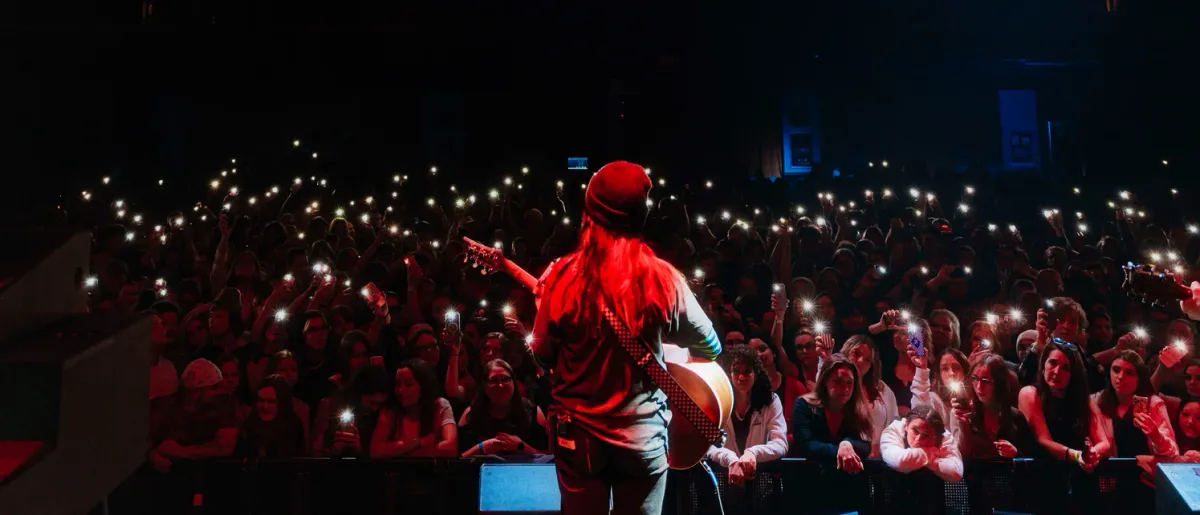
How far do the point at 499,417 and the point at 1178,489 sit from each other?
11.0 feet

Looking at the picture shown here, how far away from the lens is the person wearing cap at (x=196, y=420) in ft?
13.8

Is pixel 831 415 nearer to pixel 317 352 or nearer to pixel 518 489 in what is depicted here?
pixel 518 489

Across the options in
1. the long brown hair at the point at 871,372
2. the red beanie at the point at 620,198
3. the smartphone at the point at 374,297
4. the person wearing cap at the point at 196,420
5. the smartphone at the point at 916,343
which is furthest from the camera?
the smartphone at the point at 374,297

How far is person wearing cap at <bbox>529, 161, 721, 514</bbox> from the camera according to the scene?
218 cm

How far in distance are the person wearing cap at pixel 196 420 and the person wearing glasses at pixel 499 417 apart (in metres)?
1.38

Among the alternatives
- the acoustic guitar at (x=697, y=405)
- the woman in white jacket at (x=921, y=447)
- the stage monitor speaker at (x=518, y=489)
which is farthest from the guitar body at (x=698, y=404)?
the woman in white jacket at (x=921, y=447)

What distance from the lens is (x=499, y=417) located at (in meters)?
4.40

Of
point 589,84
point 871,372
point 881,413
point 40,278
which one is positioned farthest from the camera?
point 589,84

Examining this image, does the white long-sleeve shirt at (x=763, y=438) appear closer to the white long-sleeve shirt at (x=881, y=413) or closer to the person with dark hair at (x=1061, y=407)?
the white long-sleeve shirt at (x=881, y=413)

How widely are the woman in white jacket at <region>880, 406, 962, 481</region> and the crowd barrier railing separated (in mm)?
64

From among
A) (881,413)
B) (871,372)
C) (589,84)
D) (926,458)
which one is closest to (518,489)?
(926,458)

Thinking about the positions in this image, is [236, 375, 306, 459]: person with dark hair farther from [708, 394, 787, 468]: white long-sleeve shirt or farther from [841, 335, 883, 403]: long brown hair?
[841, 335, 883, 403]: long brown hair

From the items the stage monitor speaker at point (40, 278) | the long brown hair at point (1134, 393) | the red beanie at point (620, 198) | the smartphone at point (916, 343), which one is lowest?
the long brown hair at point (1134, 393)

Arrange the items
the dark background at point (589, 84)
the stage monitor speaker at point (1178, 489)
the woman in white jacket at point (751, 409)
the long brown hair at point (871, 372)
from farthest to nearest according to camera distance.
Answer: the dark background at point (589, 84), the long brown hair at point (871, 372), the woman in white jacket at point (751, 409), the stage monitor speaker at point (1178, 489)
